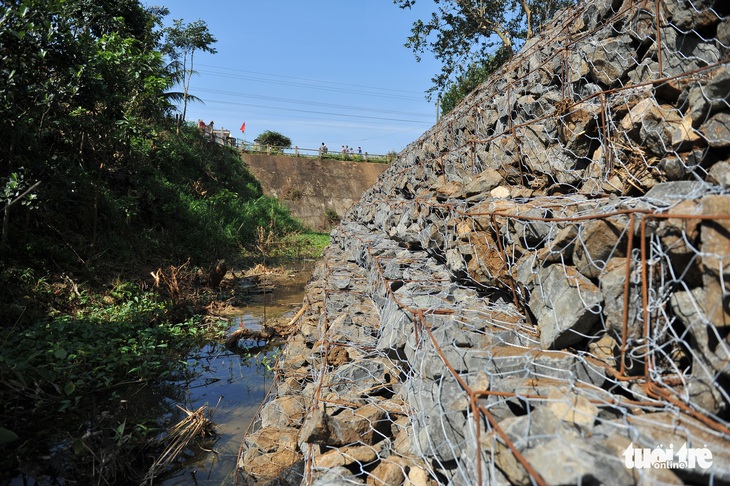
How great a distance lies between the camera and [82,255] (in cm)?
780

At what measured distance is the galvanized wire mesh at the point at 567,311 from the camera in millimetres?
1496

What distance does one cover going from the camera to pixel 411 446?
2.50 meters

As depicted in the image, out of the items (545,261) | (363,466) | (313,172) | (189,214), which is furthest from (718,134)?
(313,172)

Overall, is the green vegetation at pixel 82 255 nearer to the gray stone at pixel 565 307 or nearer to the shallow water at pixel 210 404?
the shallow water at pixel 210 404

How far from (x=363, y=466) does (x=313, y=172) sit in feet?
73.5

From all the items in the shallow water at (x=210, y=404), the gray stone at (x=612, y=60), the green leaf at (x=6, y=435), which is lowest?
the shallow water at (x=210, y=404)

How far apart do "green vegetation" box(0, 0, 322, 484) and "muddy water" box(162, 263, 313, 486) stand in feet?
1.26

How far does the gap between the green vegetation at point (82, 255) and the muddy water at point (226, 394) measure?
385 millimetres

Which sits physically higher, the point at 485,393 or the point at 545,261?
the point at 545,261

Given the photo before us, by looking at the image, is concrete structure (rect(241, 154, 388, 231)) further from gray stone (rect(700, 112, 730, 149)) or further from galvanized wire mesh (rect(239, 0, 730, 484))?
gray stone (rect(700, 112, 730, 149))

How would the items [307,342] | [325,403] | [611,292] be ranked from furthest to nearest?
[307,342] < [325,403] < [611,292]

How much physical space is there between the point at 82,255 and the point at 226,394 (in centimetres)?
462

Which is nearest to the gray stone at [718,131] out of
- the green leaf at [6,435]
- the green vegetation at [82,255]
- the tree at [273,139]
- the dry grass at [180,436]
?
the dry grass at [180,436]

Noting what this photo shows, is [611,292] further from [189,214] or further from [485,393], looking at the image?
[189,214]
